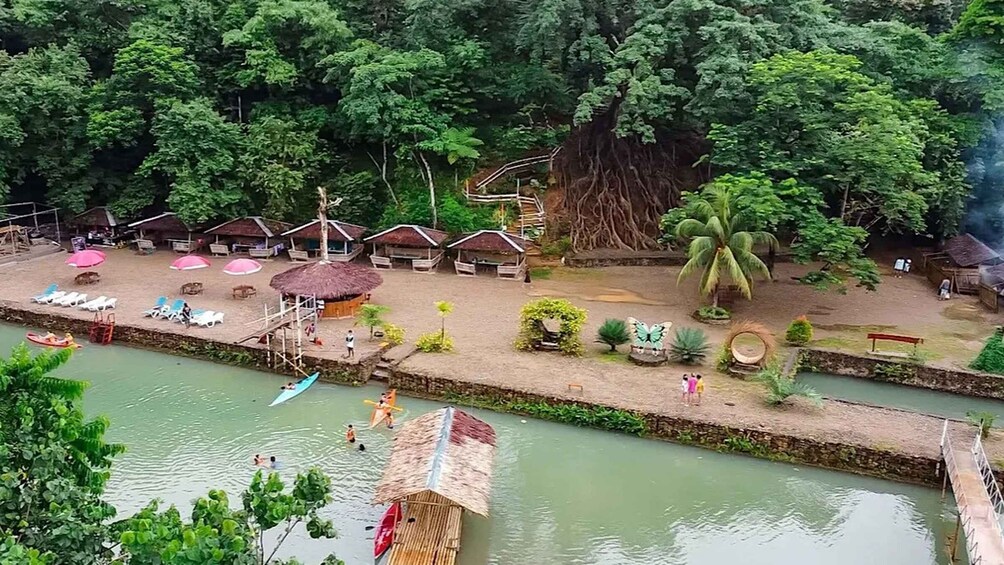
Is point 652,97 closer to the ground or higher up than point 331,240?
higher up

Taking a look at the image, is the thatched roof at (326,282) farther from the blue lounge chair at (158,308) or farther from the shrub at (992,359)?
the shrub at (992,359)

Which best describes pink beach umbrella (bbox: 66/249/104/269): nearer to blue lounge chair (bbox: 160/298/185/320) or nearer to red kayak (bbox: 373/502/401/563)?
blue lounge chair (bbox: 160/298/185/320)

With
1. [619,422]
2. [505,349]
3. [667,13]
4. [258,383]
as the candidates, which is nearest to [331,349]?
[258,383]

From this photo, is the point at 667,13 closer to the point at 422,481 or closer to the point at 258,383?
the point at 258,383

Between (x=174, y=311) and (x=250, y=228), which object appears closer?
(x=174, y=311)

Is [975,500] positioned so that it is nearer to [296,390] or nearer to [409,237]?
[296,390]

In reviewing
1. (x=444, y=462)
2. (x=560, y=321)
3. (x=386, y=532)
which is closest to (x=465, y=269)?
(x=560, y=321)
